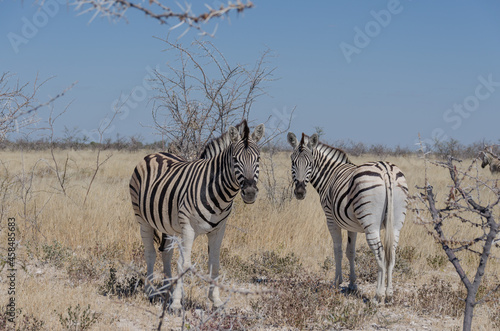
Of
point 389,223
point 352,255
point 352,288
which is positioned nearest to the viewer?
point 389,223

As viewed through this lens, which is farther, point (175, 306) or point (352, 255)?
point (352, 255)

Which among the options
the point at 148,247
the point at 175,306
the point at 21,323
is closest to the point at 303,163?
the point at 148,247

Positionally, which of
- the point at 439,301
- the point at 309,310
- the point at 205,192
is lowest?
the point at 309,310

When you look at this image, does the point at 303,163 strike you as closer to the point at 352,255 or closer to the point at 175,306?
the point at 352,255

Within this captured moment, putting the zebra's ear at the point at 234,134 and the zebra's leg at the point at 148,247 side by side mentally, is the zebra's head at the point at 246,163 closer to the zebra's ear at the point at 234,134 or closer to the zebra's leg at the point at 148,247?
the zebra's ear at the point at 234,134

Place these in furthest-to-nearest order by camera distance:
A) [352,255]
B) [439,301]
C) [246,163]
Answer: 1. [352,255]
2. [439,301]
3. [246,163]

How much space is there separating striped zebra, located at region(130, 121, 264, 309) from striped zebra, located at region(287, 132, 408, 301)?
4.58 ft

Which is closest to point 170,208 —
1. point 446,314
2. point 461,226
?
point 446,314

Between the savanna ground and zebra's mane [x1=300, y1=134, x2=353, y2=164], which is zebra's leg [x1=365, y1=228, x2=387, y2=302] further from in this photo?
zebra's mane [x1=300, y1=134, x2=353, y2=164]

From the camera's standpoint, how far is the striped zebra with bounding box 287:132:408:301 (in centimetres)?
541

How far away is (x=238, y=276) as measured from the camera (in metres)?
6.29

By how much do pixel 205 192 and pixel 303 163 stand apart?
80.6 inches

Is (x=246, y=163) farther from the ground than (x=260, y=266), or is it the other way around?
(x=246, y=163)

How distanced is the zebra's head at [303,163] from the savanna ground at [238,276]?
1.07 meters
